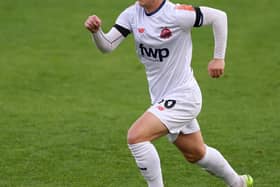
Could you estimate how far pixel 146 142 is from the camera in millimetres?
8070

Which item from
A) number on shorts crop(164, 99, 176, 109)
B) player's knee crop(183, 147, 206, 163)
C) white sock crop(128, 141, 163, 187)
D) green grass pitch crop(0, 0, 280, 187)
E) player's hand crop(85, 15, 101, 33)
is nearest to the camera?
white sock crop(128, 141, 163, 187)

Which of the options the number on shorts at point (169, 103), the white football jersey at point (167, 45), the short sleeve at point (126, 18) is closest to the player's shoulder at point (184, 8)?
the white football jersey at point (167, 45)

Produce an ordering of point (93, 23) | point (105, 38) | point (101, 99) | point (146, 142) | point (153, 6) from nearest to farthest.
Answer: point (146, 142) < point (93, 23) < point (153, 6) < point (105, 38) < point (101, 99)

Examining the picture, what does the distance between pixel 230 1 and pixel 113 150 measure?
11.0 metres

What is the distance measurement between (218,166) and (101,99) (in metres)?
6.18

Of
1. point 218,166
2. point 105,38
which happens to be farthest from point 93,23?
point 218,166

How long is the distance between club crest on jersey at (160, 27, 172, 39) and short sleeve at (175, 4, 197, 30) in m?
0.12

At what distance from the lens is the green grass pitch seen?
10.3 m

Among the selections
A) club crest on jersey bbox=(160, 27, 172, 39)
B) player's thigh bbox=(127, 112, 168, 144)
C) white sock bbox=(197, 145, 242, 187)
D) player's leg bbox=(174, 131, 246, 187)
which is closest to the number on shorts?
player's thigh bbox=(127, 112, 168, 144)

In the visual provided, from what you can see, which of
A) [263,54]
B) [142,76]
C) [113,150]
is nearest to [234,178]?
[113,150]

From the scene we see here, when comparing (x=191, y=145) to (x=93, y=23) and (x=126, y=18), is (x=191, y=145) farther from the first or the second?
(x=93, y=23)

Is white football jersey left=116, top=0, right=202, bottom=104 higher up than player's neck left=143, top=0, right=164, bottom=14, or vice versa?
player's neck left=143, top=0, right=164, bottom=14

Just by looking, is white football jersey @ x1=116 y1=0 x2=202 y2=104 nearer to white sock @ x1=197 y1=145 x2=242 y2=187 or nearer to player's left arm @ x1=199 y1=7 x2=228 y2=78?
player's left arm @ x1=199 y1=7 x2=228 y2=78

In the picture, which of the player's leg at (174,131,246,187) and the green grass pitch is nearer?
the player's leg at (174,131,246,187)
